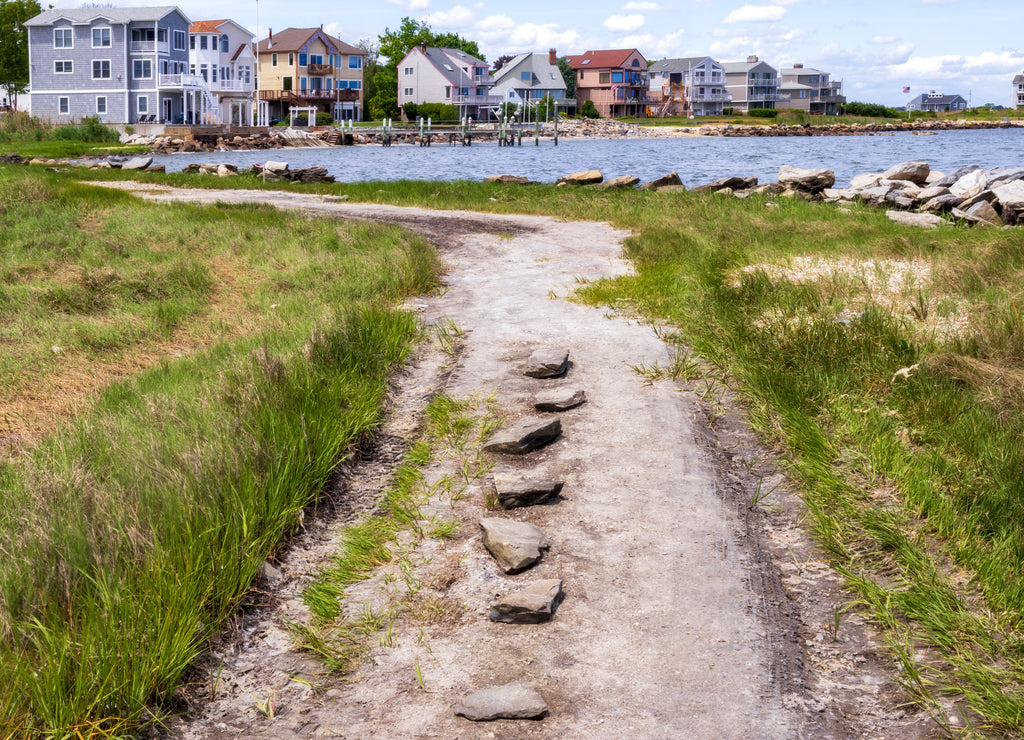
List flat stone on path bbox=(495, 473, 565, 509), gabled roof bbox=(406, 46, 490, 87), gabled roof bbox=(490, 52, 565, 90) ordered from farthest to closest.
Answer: gabled roof bbox=(490, 52, 565, 90)
gabled roof bbox=(406, 46, 490, 87)
flat stone on path bbox=(495, 473, 565, 509)

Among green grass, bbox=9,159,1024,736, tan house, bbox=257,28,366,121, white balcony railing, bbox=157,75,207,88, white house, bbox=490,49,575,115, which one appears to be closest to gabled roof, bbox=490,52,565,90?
white house, bbox=490,49,575,115

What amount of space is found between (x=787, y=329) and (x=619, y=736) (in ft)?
16.8

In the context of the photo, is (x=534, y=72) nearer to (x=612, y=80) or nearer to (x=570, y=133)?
(x=612, y=80)

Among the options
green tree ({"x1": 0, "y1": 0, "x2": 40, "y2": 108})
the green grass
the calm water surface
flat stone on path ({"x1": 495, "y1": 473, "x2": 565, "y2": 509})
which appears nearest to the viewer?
the green grass

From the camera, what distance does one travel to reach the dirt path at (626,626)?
3312 millimetres

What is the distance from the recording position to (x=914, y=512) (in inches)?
187

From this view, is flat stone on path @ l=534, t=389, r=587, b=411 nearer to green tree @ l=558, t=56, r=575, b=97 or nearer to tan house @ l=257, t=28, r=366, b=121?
tan house @ l=257, t=28, r=366, b=121

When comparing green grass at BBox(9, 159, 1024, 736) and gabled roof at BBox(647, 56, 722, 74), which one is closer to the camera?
green grass at BBox(9, 159, 1024, 736)

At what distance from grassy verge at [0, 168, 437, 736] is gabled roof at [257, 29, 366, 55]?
8886cm

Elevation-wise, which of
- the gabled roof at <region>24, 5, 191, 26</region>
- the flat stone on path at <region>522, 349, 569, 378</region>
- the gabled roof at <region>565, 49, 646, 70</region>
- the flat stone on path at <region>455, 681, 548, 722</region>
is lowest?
the flat stone on path at <region>455, 681, 548, 722</region>

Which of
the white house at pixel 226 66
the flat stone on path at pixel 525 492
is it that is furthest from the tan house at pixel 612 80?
the flat stone on path at pixel 525 492

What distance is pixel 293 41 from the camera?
94.9 m

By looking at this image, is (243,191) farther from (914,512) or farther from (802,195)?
(914,512)

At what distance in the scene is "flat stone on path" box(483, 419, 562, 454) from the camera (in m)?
5.80
